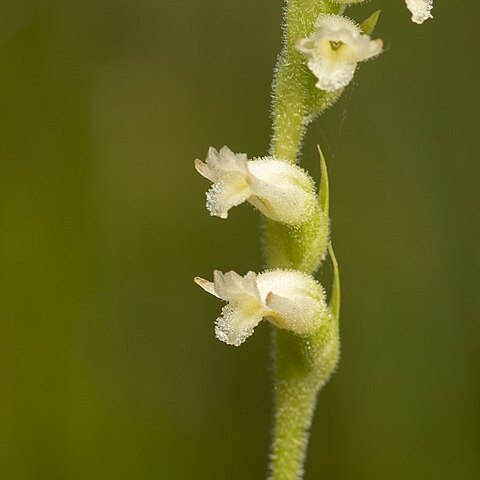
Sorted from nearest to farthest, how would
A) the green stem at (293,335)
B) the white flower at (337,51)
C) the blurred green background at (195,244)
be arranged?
the white flower at (337,51) → the green stem at (293,335) → the blurred green background at (195,244)

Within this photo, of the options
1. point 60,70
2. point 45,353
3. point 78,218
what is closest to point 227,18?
point 60,70

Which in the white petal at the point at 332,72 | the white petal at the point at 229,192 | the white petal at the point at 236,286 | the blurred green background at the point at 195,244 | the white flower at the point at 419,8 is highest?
the blurred green background at the point at 195,244

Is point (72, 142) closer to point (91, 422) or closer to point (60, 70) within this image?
point (60, 70)

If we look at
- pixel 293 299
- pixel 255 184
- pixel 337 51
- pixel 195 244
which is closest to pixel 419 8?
pixel 337 51

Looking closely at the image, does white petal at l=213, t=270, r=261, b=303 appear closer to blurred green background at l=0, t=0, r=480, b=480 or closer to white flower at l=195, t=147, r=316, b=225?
white flower at l=195, t=147, r=316, b=225

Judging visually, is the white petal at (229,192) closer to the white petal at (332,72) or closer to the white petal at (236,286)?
the white petal at (236,286)

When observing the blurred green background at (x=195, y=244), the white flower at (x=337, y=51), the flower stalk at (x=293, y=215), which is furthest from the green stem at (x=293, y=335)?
the blurred green background at (x=195, y=244)

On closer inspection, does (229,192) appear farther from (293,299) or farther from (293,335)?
(293,335)
